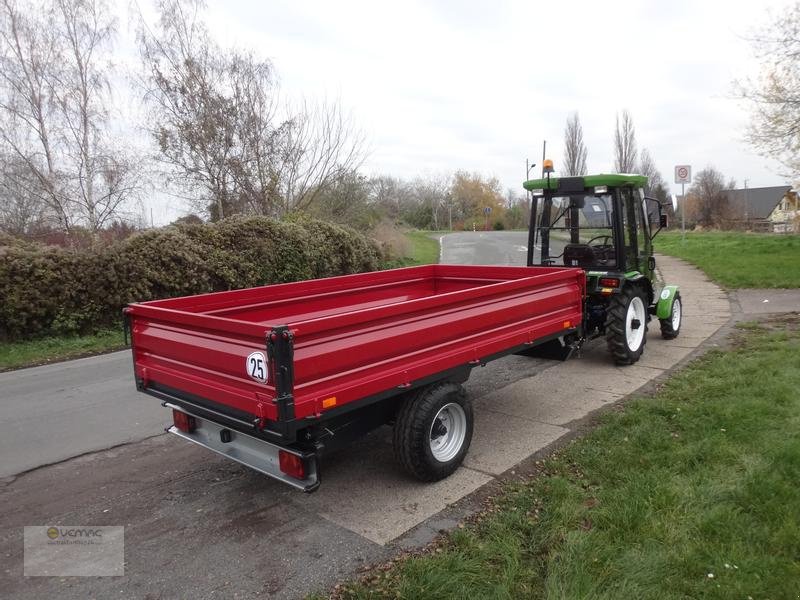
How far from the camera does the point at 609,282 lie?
6648 mm

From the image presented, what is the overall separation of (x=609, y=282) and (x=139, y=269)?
8.86 meters

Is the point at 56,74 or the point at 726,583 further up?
the point at 56,74

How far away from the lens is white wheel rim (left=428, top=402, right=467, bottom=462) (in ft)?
13.3

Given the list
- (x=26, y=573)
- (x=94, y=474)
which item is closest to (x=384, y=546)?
(x=26, y=573)

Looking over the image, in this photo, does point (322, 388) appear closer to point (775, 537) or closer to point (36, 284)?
point (775, 537)

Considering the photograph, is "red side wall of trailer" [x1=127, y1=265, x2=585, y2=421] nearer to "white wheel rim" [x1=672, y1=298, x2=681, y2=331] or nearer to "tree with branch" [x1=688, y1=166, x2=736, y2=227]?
"white wheel rim" [x1=672, y1=298, x2=681, y2=331]

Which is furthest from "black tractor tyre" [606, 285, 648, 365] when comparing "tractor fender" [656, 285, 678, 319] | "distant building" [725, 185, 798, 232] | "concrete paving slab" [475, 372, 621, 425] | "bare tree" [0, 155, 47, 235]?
"distant building" [725, 185, 798, 232]

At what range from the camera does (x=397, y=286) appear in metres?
6.12

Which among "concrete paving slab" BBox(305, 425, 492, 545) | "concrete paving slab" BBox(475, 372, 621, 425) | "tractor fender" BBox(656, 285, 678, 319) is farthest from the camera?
"tractor fender" BBox(656, 285, 678, 319)

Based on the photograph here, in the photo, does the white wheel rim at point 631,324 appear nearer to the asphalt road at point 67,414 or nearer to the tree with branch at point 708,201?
the asphalt road at point 67,414

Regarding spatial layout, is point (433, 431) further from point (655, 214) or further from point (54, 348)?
point (54, 348)

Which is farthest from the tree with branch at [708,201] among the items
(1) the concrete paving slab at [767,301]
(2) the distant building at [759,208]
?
(1) the concrete paving slab at [767,301]

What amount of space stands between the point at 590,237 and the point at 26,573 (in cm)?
Answer: 647

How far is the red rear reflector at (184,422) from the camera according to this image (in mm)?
3904
